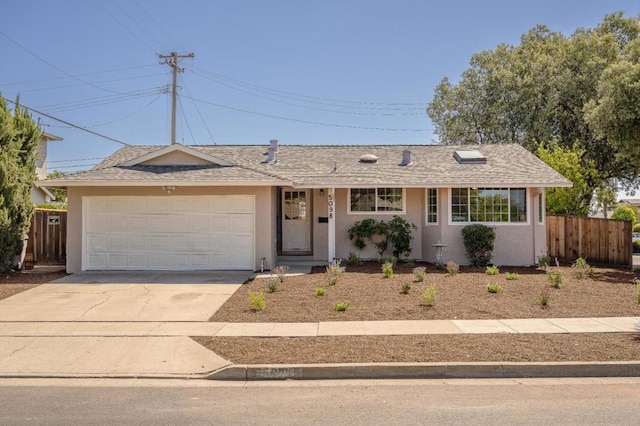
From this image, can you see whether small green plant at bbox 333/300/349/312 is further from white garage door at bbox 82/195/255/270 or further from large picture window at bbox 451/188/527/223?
large picture window at bbox 451/188/527/223

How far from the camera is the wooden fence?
54.0ft

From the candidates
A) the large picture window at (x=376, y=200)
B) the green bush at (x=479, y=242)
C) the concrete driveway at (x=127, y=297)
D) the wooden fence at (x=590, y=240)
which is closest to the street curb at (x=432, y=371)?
the concrete driveway at (x=127, y=297)

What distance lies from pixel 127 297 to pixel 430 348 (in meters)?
7.14

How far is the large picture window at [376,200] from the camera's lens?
53.8ft

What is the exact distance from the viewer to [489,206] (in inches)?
621

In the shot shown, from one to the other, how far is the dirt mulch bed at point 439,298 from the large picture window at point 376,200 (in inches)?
114

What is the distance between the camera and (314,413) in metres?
5.10

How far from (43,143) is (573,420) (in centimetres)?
3100

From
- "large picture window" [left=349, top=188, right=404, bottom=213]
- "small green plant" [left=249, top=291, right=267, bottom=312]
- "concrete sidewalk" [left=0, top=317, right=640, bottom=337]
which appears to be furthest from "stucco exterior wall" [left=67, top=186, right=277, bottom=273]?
"concrete sidewalk" [left=0, top=317, right=640, bottom=337]

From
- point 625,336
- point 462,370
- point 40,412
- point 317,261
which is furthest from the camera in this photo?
point 317,261

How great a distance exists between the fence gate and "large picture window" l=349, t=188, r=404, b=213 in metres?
9.30

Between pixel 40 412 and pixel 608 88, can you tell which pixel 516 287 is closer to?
pixel 608 88

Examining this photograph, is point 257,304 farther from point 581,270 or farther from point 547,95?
point 547,95

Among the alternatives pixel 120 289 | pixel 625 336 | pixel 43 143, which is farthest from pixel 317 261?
pixel 43 143
